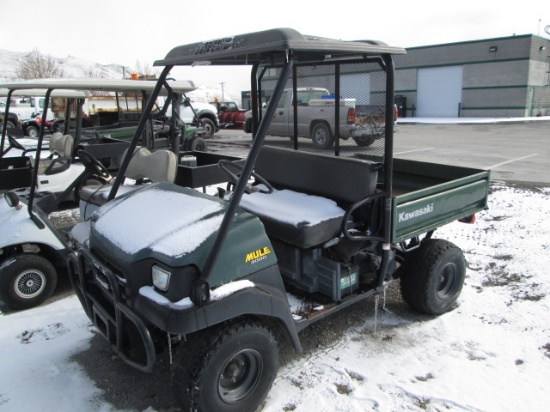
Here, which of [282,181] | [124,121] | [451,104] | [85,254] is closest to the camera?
[85,254]

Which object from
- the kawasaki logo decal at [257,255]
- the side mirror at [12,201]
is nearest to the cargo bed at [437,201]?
the kawasaki logo decal at [257,255]

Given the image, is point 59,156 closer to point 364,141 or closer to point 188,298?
point 364,141

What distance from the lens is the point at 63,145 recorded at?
6.70 meters

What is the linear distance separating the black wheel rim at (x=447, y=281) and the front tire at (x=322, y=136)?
1444 millimetres

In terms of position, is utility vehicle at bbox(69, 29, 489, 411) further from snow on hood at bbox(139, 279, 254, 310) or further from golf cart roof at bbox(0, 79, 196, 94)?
golf cart roof at bbox(0, 79, 196, 94)

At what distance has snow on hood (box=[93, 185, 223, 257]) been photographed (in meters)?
2.51

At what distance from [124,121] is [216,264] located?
29.3 feet

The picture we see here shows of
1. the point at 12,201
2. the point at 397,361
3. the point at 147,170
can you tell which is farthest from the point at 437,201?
the point at 12,201

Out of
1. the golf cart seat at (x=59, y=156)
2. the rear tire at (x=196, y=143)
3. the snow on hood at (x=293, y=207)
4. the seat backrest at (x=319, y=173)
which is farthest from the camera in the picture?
the rear tire at (x=196, y=143)

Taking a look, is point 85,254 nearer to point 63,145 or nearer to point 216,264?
point 216,264

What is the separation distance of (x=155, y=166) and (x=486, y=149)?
39.5 feet

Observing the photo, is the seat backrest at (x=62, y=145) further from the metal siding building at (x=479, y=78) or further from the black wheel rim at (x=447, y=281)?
the metal siding building at (x=479, y=78)

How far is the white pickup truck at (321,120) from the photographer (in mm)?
3438

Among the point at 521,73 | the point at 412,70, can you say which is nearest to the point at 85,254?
the point at 521,73
